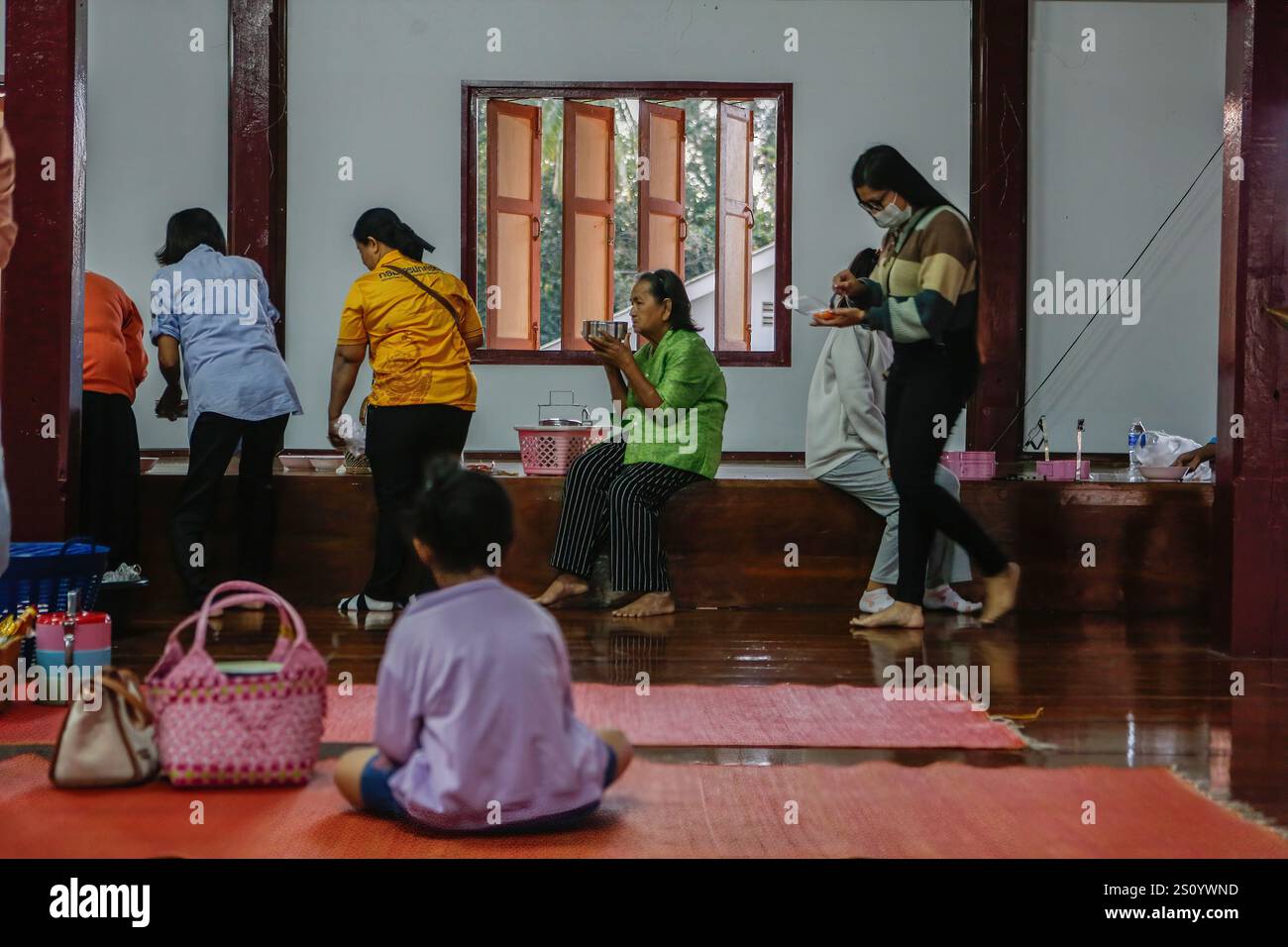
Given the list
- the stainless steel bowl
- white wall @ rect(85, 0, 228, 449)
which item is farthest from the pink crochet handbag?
white wall @ rect(85, 0, 228, 449)

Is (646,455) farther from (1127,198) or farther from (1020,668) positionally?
(1127,198)

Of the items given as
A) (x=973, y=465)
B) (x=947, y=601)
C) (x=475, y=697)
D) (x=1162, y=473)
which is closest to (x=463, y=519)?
(x=475, y=697)

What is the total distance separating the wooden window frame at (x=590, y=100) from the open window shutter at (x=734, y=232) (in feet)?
0.76

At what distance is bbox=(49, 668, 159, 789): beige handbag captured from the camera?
7.66 feet

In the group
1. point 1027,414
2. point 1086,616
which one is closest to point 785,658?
point 1086,616

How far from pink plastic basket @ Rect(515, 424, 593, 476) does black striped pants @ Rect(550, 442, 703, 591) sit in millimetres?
271

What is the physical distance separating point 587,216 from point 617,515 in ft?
9.78

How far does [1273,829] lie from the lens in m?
2.15

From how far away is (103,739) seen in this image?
235 cm

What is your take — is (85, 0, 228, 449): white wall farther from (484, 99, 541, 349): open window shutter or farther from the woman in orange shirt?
the woman in orange shirt

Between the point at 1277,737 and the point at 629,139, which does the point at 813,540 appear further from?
the point at 629,139

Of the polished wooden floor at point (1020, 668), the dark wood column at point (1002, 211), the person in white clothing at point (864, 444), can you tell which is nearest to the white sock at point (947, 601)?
the person in white clothing at point (864, 444)

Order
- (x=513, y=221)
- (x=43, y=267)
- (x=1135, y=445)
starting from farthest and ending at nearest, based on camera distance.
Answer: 1. (x=513, y=221)
2. (x=1135, y=445)
3. (x=43, y=267)

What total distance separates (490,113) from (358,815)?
521 centimetres
